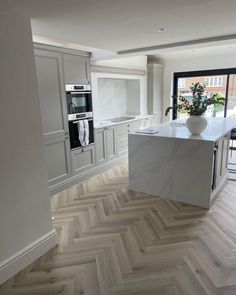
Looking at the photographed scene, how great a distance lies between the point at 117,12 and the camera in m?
1.97

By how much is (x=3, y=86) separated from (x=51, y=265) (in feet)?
5.33

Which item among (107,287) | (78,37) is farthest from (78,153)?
(107,287)

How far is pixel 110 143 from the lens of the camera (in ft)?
15.6

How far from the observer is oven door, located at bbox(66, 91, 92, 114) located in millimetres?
3723

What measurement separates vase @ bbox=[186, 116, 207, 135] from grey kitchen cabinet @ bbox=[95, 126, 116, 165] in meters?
1.72

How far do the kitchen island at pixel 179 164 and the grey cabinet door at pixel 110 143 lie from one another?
1.12 metres

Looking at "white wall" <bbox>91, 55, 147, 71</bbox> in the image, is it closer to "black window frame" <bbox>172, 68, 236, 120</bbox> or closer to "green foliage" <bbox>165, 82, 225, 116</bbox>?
"black window frame" <bbox>172, 68, 236, 120</bbox>

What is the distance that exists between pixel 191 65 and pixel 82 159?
12.9ft

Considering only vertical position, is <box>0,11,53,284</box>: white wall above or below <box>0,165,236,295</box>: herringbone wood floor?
above

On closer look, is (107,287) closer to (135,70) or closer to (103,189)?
(103,189)

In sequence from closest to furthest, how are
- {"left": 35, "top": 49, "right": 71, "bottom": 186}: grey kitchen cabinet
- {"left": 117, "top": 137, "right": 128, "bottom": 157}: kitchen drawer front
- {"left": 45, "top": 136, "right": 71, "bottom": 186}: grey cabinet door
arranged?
{"left": 35, "top": 49, "right": 71, "bottom": 186}: grey kitchen cabinet, {"left": 45, "top": 136, "right": 71, "bottom": 186}: grey cabinet door, {"left": 117, "top": 137, "right": 128, "bottom": 157}: kitchen drawer front

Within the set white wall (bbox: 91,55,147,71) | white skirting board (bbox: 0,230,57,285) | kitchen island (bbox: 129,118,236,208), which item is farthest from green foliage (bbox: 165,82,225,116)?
white skirting board (bbox: 0,230,57,285)

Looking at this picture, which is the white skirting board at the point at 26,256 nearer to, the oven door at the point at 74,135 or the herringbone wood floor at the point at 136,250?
the herringbone wood floor at the point at 136,250

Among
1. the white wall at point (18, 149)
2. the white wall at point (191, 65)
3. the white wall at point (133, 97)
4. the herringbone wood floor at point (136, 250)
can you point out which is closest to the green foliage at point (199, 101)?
the herringbone wood floor at point (136, 250)
